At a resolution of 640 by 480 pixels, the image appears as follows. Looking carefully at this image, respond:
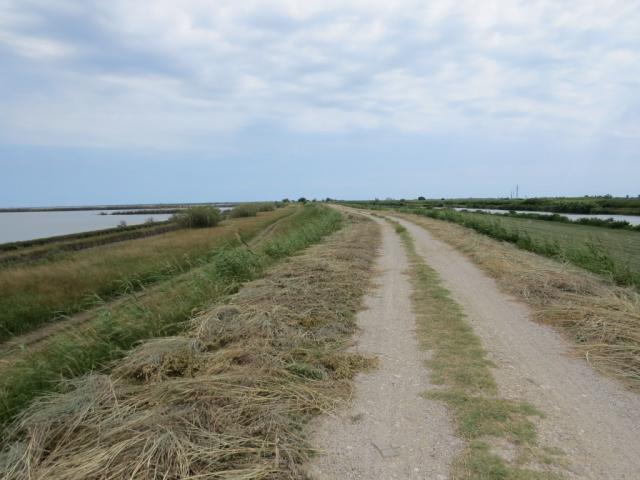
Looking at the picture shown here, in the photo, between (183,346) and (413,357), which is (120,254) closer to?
(183,346)

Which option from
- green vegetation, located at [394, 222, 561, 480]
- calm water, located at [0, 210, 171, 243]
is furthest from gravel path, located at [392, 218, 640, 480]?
calm water, located at [0, 210, 171, 243]

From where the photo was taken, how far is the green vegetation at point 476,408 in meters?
2.93

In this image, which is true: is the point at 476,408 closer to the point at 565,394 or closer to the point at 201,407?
the point at 565,394

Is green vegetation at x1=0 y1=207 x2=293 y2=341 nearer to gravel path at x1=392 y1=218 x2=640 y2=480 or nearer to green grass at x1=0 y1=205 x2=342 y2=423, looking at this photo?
green grass at x1=0 y1=205 x2=342 y2=423

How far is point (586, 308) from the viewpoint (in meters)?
6.70

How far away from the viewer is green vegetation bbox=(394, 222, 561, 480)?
9.62 ft

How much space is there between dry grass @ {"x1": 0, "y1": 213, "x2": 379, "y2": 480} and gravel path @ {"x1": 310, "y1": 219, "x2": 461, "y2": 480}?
0.25m

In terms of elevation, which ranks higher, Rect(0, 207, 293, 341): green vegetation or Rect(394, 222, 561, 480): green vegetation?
Rect(394, 222, 561, 480): green vegetation

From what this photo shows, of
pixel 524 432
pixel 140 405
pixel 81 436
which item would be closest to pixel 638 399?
pixel 524 432

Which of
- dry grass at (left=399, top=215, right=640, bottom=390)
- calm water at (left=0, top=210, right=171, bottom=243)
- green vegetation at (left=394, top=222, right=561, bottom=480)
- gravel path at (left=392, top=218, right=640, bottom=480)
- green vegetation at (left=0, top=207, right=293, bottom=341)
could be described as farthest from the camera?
calm water at (left=0, top=210, right=171, bottom=243)

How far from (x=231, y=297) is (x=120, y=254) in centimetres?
1980

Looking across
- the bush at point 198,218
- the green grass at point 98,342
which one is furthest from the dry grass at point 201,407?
the bush at point 198,218

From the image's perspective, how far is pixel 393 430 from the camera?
351 centimetres

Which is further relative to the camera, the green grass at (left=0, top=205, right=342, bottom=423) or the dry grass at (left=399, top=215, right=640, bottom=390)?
the dry grass at (left=399, top=215, right=640, bottom=390)
